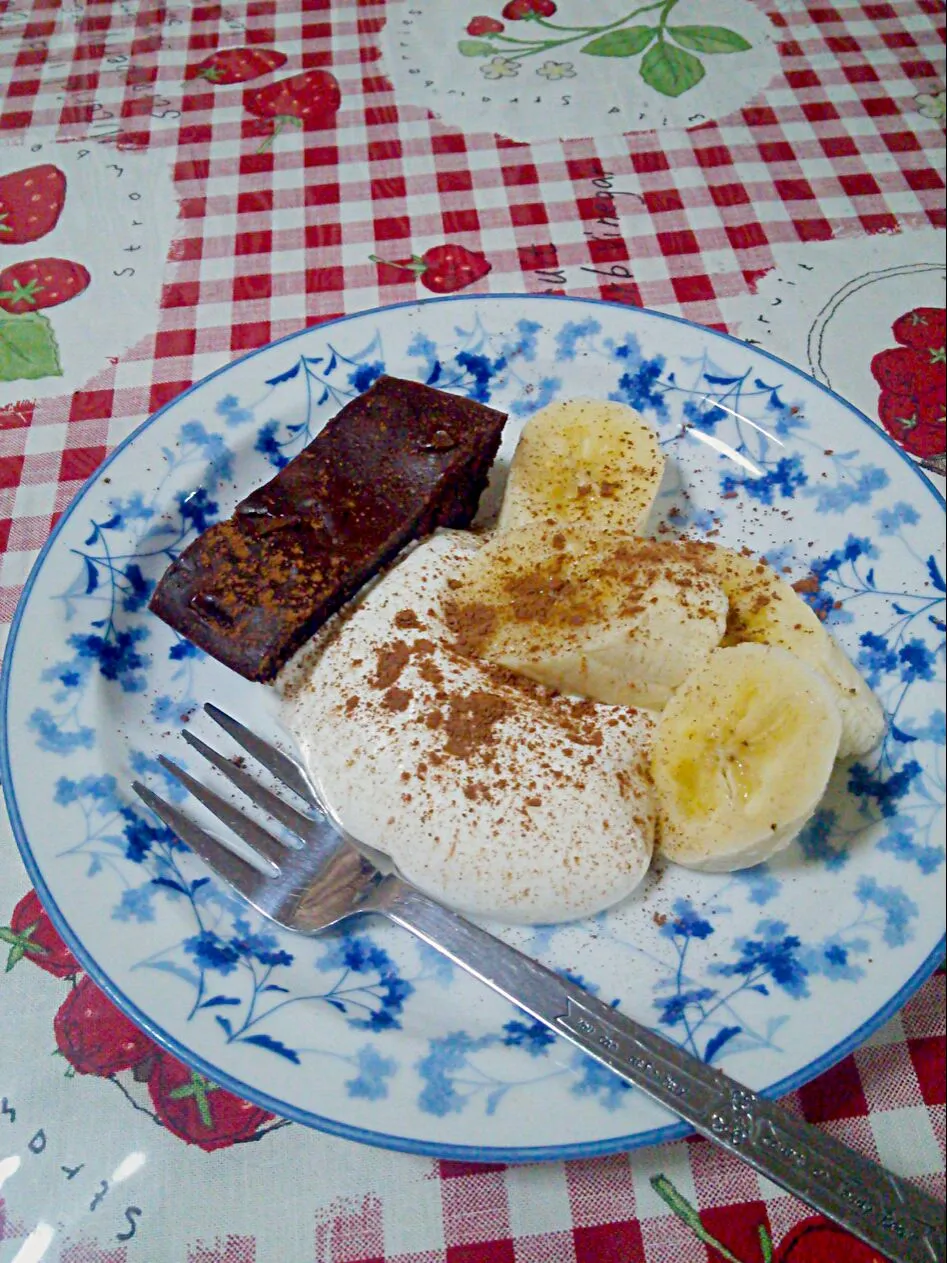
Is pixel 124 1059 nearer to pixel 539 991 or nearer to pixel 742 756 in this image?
pixel 539 991

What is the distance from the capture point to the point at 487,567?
0.94m

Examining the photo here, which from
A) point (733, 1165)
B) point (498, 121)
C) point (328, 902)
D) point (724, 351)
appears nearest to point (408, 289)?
point (498, 121)

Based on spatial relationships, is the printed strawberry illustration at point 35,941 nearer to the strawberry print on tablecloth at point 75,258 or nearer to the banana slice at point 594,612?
the banana slice at point 594,612

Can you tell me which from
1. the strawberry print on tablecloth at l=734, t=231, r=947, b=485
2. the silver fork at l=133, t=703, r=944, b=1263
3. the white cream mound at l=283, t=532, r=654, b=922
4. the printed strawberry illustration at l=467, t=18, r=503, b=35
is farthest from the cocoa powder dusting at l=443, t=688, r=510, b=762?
the printed strawberry illustration at l=467, t=18, r=503, b=35

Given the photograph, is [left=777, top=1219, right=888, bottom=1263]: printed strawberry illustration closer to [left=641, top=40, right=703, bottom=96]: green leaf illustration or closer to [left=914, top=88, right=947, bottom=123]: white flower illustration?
[left=914, top=88, right=947, bottom=123]: white flower illustration

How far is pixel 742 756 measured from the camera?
0.75 metres

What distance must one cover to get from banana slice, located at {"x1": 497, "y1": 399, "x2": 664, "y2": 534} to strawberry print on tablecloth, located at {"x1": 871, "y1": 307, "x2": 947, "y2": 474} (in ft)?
0.79

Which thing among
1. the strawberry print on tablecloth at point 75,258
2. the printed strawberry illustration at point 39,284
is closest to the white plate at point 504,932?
the strawberry print on tablecloth at point 75,258

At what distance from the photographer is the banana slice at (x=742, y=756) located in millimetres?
720

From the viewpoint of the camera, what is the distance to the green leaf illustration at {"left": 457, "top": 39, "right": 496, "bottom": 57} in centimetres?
147

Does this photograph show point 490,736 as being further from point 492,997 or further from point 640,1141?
point 640,1141

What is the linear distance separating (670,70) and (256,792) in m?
1.26

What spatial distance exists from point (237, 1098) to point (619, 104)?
1.44m

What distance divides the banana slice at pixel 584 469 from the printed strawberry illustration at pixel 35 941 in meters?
0.59
